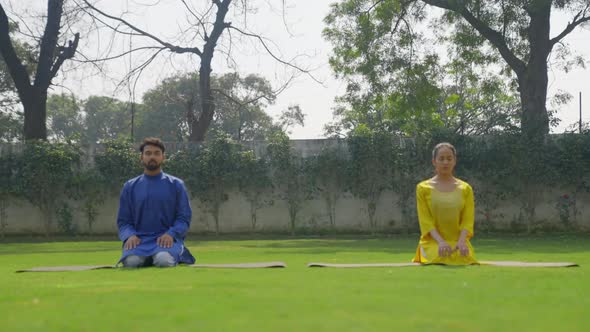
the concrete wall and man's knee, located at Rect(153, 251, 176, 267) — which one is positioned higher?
the concrete wall

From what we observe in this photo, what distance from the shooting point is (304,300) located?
4.38m

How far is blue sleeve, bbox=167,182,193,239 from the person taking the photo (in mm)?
7871

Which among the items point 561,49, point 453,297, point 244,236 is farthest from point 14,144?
point 453,297

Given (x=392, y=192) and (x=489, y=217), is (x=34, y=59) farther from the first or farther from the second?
(x=489, y=217)

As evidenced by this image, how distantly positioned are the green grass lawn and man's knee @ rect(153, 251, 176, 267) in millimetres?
952

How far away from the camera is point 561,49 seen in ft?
63.2

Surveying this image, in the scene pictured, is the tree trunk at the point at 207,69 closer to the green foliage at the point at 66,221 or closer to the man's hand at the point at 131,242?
the green foliage at the point at 66,221

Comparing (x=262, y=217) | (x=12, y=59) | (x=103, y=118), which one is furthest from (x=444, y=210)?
(x=103, y=118)

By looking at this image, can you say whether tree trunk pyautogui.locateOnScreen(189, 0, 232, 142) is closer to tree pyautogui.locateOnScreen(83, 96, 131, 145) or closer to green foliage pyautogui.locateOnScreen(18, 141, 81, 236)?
green foliage pyautogui.locateOnScreen(18, 141, 81, 236)

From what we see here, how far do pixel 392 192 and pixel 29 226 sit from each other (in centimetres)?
874

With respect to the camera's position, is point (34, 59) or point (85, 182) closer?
point (85, 182)

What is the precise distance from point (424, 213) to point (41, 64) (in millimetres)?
15501

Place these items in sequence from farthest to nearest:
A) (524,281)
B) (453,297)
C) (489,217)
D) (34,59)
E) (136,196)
A: (34,59)
(489,217)
(136,196)
(524,281)
(453,297)

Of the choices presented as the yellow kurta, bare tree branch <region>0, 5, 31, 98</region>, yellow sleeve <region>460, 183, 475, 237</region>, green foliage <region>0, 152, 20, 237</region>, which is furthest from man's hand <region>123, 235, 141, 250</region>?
bare tree branch <region>0, 5, 31, 98</region>
